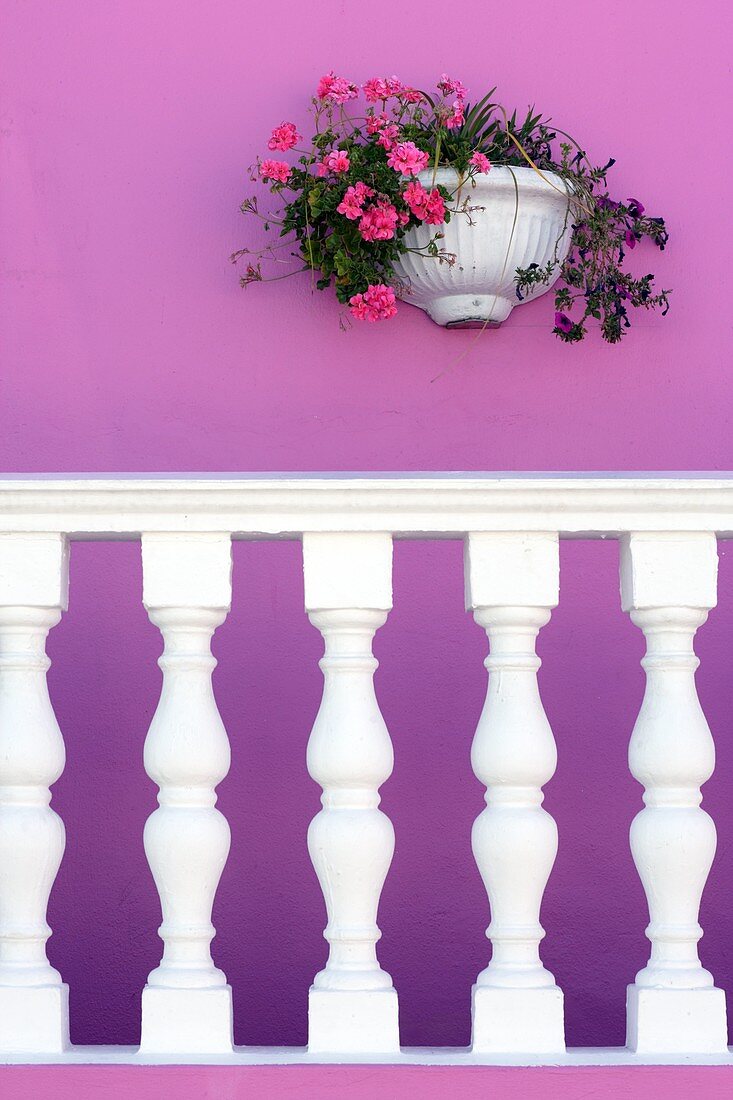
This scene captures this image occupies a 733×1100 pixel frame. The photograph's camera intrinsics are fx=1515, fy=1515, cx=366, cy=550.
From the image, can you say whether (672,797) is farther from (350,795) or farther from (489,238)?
(489,238)

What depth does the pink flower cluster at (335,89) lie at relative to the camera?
285cm

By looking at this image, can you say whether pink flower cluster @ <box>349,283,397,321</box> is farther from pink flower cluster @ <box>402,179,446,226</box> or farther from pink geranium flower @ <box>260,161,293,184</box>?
pink geranium flower @ <box>260,161,293,184</box>

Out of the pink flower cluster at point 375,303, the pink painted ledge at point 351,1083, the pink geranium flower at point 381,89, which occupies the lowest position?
the pink painted ledge at point 351,1083

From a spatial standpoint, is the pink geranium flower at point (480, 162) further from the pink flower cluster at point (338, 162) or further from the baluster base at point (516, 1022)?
the baluster base at point (516, 1022)

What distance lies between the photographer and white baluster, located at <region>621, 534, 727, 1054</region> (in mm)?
1978

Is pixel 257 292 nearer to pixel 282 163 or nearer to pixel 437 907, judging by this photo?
pixel 282 163

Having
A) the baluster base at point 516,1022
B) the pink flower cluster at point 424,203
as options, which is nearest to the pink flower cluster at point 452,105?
the pink flower cluster at point 424,203

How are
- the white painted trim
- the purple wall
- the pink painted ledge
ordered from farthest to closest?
the purple wall, the white painted trim, the pink painted ledge

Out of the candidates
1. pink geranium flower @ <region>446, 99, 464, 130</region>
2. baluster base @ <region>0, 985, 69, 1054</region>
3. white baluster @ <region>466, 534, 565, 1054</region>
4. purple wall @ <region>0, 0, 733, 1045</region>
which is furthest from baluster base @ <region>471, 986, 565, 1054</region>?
pink geranium flower @ <region>446, 99, 464, 130</region>

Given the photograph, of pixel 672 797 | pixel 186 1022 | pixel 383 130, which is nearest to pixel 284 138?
pixel 383 130

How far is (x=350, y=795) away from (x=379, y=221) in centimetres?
120

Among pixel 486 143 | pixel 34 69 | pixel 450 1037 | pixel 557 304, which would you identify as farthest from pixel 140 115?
pixel 450 1037

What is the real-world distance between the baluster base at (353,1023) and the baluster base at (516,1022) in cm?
11

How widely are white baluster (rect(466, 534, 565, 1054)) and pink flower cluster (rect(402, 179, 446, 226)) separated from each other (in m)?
0.94
